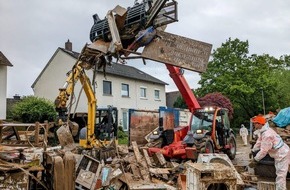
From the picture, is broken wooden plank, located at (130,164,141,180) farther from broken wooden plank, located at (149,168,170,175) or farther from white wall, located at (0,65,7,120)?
white wall, located at (0,65,7,120)

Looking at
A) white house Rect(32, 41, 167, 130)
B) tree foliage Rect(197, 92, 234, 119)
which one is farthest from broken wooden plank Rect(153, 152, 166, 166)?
tree foliage Rect(197, 92, 234, 119)

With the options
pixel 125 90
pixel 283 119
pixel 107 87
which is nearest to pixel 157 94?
pixel 125 90

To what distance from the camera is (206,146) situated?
1010 cm

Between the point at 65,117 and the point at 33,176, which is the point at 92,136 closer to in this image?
the point at 65,117

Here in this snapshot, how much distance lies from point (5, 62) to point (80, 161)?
1647cm

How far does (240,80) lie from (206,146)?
22557mm

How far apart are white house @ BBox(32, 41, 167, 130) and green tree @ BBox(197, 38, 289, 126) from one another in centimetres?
661

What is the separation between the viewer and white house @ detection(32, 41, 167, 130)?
2622cm

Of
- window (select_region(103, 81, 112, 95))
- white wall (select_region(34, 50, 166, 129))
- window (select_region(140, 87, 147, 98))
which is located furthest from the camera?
window (select_region(140, 87, 147, 98))

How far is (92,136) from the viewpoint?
1033 cm

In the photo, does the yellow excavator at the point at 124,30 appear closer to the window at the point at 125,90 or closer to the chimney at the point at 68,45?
the window at the point at 125,90

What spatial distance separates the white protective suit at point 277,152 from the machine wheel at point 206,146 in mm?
3589

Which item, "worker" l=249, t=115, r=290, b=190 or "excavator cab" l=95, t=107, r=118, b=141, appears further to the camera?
"excavator cab" l=95, t=107, r=118, b=141

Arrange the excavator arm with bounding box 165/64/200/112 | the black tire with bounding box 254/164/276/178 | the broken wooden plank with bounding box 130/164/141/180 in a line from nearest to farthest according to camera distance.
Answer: the black tire with bounding box 254/164/276/178 → the broken wooden plank with bounding box 130/164/141/180 → the excavator arm with bounding box 165/64/200/112
